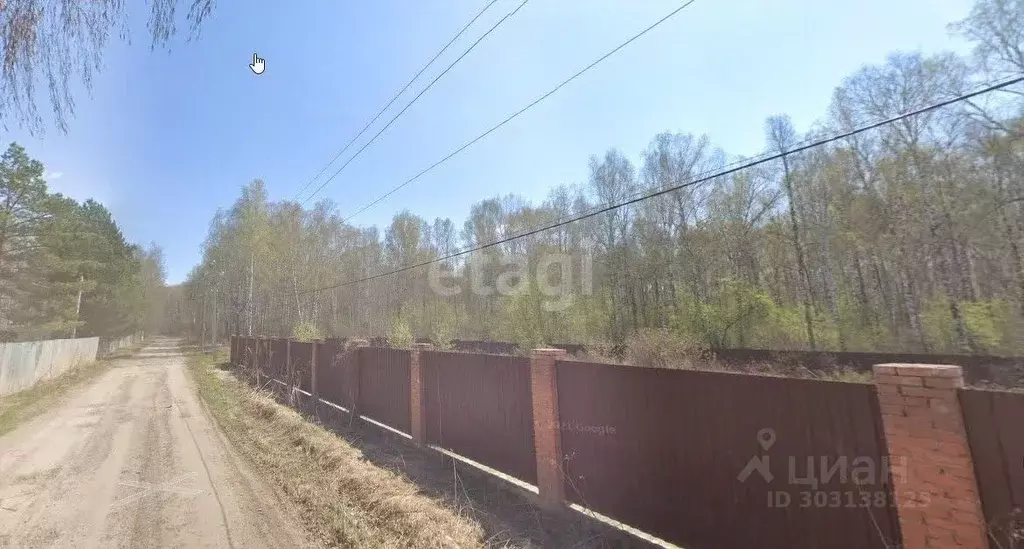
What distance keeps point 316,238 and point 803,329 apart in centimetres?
2885

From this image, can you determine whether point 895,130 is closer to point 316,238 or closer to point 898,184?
point 898,184

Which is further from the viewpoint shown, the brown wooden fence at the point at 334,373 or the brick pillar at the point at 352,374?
the brown wooden fence at the point at 334,373

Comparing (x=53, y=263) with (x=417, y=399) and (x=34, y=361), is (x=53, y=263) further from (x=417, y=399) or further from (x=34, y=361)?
(x=417, y=399)

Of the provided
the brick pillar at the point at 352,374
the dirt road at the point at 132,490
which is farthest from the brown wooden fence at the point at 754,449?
the brick pillar at the point at 352,374

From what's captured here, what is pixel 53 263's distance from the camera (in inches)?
933

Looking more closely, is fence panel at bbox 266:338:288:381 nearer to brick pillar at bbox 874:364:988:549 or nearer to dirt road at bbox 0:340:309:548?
dirt road at bbox 0:340:309:548

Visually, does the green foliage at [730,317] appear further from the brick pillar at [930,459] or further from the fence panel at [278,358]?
the brick pillar at [930,459]

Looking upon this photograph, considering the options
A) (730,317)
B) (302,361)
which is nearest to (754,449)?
(302,361)

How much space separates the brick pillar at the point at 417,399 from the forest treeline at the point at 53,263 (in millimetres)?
15427

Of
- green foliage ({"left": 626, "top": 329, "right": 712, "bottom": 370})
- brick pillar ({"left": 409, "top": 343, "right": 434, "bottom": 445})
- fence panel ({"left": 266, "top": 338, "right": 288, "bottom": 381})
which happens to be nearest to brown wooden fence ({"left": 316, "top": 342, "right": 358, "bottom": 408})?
brick pillar ({"left": 409, "top": 343, "right": 434, "bottom": 445})

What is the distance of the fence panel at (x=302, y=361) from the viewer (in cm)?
1366

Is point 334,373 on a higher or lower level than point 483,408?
higher

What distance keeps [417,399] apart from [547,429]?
351 centimetres

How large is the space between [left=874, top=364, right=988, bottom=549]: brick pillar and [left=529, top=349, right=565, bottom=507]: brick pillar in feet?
10.3
